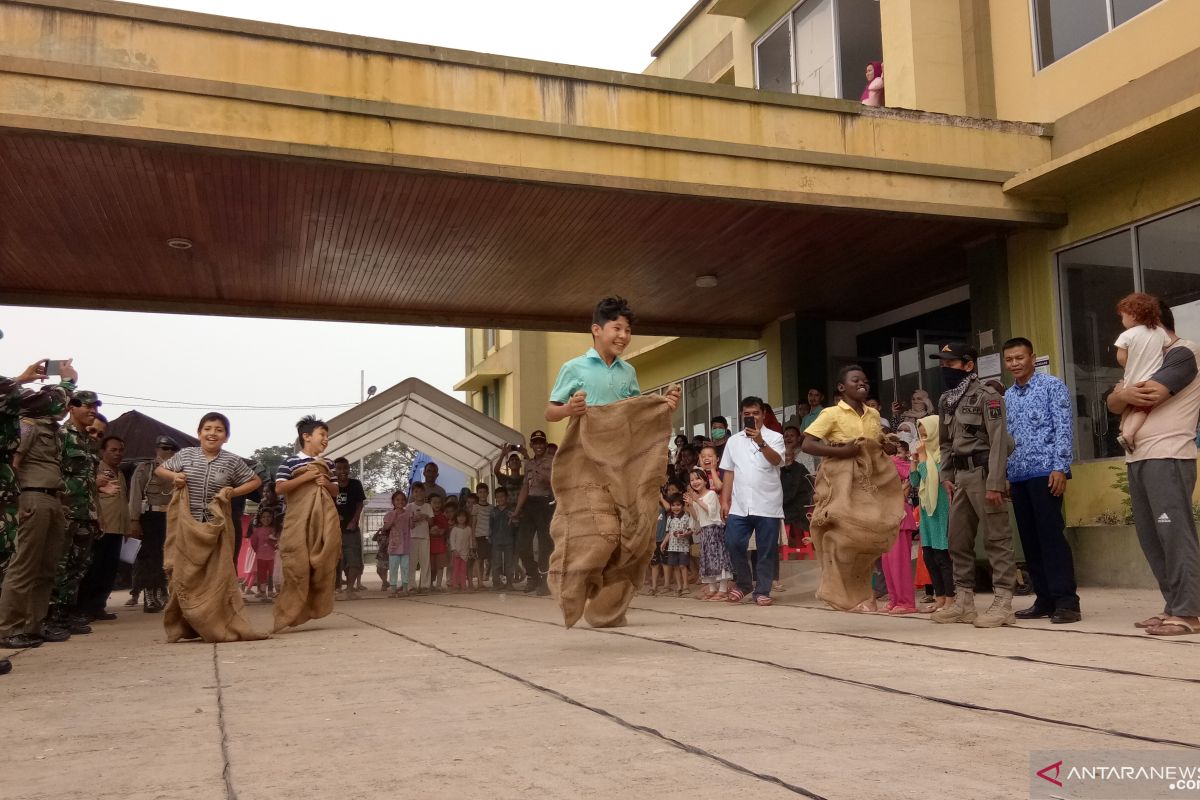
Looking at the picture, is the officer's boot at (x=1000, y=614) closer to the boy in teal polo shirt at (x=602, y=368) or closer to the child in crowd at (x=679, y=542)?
the boy in teal polo shirt at (x=602, y=368)

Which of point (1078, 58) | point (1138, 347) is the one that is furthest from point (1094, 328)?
point (1138, 347)

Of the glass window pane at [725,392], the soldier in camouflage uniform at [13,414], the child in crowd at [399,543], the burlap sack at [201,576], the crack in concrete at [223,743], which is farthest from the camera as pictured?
the glass window pane at [725,392]

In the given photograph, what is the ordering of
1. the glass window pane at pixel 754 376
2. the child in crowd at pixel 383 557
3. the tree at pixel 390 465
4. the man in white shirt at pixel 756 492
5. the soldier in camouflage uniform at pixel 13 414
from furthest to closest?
the tree at pixel 390 465 < the glass window pane at pixel 754 376 < the child in crowd at pixel 383 557 < the man in white shirt at pixel 756 492 < the soldier in camouflage uniform at pixel 13 414

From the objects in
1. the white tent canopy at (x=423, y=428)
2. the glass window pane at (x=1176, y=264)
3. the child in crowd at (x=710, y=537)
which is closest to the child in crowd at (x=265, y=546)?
the white tent canopy at (x=423, y=428)

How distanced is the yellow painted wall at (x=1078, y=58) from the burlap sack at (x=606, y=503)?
748 cm

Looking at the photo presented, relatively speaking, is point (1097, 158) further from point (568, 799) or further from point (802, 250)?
point (568, 799)

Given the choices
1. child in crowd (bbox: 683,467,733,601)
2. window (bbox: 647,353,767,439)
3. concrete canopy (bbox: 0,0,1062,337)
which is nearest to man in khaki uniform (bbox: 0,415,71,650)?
concrete canopy (bbox: 0,0,1062,337)

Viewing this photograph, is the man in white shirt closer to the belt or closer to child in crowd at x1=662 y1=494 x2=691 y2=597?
child in crowd at x1=662 y1=494 x2=691 y2=597

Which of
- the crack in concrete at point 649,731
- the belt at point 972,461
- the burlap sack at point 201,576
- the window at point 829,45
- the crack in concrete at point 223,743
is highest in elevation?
the window at point 829,45

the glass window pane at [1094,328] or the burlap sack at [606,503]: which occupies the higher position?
the glass window pane at [1094,328]

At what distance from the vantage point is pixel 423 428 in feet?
65.6

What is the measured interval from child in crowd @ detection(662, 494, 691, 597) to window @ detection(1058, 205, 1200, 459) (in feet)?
14.5

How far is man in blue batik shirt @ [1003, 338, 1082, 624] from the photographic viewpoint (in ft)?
22.1

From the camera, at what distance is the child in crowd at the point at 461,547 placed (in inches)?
651
